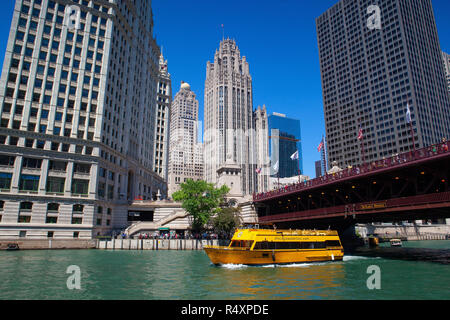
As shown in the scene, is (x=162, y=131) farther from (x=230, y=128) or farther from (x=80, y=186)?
(x=230, y=128)

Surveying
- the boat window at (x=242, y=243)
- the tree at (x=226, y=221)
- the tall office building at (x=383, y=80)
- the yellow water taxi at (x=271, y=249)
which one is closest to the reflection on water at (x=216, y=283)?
the yellow water taxi at (x=271, y=249)

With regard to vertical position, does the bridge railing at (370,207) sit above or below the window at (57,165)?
below

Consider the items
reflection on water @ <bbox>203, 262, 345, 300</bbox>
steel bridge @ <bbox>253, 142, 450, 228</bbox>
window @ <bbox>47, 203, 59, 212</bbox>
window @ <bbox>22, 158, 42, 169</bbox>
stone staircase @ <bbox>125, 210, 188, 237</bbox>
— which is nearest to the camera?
reflection on water @ <bbox>203, 262, 345, 300</bbox>

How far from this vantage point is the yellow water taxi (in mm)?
31772

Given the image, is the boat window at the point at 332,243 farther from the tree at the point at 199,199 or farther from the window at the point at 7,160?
the window at the point at 7,160

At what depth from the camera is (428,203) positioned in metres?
30.8

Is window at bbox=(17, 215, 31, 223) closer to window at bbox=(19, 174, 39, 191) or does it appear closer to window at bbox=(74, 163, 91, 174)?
window at bbox=(19, 174, 39, 191)

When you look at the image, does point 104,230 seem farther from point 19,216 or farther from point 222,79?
point 222,79

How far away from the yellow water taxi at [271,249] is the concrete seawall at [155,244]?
83.9 feet

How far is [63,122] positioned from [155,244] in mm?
30950

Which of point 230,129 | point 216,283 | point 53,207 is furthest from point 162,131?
point 216,283

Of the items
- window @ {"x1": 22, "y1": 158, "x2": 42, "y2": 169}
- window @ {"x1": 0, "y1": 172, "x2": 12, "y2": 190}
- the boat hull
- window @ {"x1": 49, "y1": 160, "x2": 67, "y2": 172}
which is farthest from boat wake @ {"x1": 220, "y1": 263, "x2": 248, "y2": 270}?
window @ {"x1": 0, "y1": 172, "x2": 12, "y2": 190}

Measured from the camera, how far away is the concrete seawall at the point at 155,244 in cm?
5519

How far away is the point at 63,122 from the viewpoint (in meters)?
60.8
